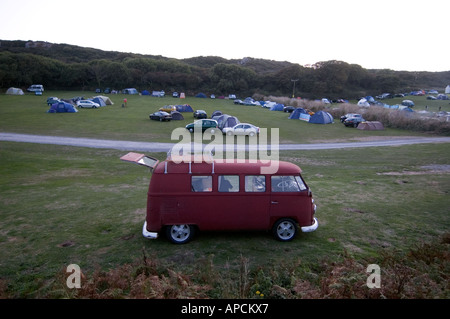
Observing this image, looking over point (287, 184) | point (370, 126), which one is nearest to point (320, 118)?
point (370, 126)

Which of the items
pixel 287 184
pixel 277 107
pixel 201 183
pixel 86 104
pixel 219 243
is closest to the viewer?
pixel 201 183

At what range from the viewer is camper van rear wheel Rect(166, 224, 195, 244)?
7.25m

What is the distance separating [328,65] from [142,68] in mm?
64112

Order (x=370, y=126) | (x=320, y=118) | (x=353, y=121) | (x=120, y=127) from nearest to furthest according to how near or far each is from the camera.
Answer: (x=120, y=127) < (x=370, y=126) < (x=353, y=121) < (x=320, y=118)

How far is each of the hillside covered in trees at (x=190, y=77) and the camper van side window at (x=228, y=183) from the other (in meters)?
81.9

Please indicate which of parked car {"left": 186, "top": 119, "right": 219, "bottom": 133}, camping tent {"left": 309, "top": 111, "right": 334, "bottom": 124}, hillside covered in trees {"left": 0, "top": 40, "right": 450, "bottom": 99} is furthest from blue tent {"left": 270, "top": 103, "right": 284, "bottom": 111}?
hillside covered in trees {"left": 0, "top": 40, "right": 450, "bottom": 99}

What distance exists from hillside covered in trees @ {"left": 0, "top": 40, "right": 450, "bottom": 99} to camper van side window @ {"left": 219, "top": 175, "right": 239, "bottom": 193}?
8194 cm

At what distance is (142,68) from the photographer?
309ft

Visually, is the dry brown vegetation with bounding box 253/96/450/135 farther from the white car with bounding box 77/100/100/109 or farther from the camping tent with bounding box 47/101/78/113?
the camping tent with bounding box 47/101/78/113

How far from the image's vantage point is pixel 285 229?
24.6 feet

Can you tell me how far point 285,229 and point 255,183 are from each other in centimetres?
147

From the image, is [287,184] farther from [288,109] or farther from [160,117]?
[288,109]

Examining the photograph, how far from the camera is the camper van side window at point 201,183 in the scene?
7.12 meters

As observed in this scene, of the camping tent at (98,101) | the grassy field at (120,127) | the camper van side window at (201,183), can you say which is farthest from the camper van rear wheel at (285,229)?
the camping tent at (98,101)
